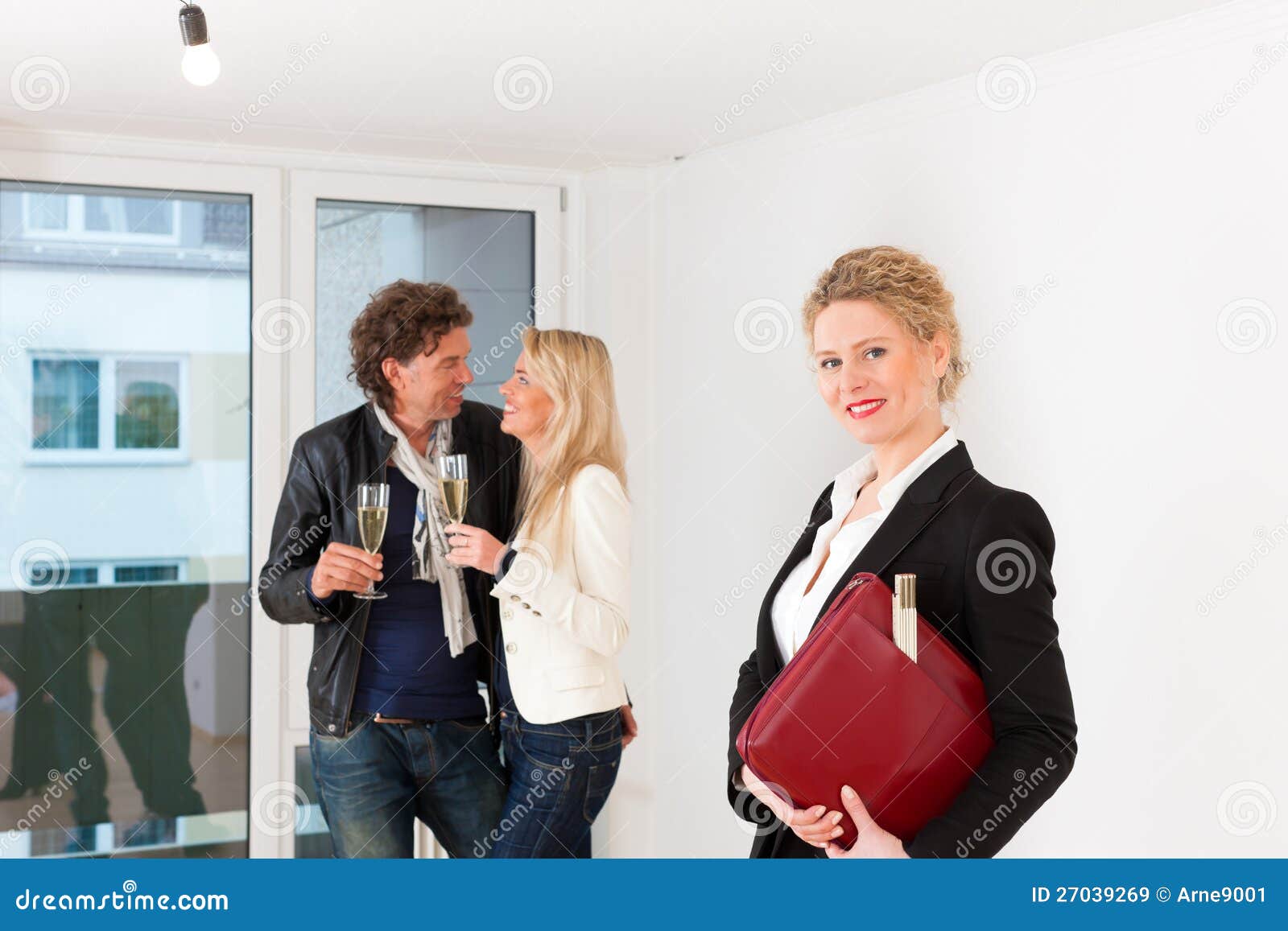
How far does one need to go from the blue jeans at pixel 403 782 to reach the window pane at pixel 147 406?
45.6 inches

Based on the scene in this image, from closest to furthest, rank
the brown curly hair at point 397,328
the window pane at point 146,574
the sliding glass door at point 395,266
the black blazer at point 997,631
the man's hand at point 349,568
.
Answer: the black blazer at point 997,631, the man's hand at point 349,568, the brown curly hair at point 397,328, the window pane at point 146,574, the sliding glass door at point 395,266

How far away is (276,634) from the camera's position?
332 cm

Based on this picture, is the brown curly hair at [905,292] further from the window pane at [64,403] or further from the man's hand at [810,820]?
the window pane at [64,403]

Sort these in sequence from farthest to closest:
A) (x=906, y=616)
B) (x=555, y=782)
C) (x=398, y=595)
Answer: (x=398, y=595) < (x=555, y=782) < (x=906, y=616)

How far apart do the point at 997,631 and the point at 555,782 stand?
3.82 ft

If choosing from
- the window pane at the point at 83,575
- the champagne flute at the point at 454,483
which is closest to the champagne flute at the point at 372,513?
the champagne flute at the point at 454,483

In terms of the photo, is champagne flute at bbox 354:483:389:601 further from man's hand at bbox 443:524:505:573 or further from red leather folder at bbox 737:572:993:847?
red leather folder at bbox 737:572:993:847

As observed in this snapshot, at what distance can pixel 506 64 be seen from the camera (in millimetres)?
2549

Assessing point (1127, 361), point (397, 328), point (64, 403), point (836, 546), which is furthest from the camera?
point (64, 403)

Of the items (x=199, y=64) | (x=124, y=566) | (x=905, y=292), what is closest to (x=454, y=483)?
(x=199, y=64)

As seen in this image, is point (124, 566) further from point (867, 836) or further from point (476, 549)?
point (867, 836)

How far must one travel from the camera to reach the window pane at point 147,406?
3201mm

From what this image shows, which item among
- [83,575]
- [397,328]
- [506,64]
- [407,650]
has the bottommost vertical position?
[407,650]

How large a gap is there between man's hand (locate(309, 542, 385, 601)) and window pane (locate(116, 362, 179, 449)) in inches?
45.1
